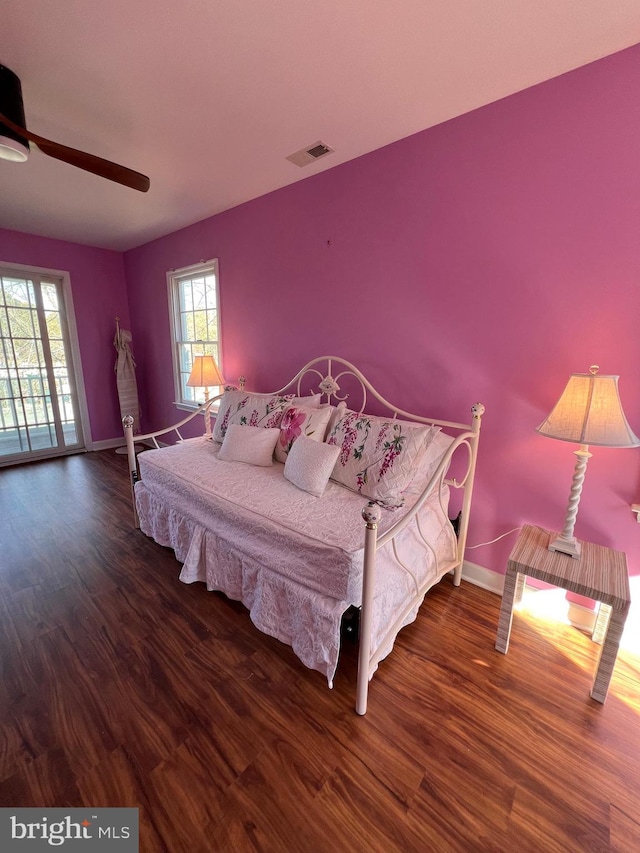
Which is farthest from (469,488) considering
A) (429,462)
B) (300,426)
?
(300,426)

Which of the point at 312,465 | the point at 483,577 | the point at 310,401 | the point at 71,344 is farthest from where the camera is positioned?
the point at 71,344

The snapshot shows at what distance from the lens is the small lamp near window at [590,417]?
1317mm

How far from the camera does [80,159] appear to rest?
62.6 inches

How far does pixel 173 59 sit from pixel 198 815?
271 cm

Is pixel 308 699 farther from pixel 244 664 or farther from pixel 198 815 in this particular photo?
pixel 198 815

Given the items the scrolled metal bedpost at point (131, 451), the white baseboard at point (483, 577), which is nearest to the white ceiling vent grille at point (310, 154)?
the scrolled metal bedpost at point (131, 451)

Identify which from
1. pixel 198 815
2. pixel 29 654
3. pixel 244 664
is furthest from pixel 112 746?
pixel 29 654

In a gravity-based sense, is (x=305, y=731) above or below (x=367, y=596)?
below

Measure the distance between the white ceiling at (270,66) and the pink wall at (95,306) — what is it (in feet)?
6.29

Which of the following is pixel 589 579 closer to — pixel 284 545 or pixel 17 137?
pixel 284 545

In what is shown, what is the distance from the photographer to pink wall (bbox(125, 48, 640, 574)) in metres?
1.48

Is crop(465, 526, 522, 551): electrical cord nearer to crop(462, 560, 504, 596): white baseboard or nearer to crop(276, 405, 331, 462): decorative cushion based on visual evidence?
crop(462, 560, 504, 596): white baseboard

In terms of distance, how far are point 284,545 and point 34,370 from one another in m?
4.24

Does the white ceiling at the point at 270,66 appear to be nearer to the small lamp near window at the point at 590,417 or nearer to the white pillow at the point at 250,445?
the small lamp near window at the point at 590,417
